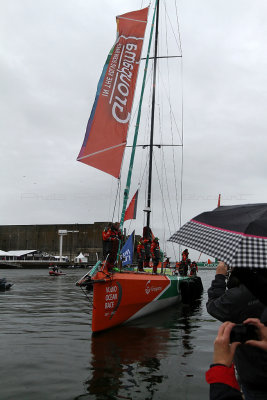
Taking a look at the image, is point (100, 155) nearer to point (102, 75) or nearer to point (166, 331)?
point (102, 75)

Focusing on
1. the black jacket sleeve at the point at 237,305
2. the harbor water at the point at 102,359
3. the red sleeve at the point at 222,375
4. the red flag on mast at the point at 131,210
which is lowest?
the harbor water at the point at 102,359

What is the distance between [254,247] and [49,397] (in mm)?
3675

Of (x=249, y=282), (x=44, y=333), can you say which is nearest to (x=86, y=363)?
(x=44, y=333)

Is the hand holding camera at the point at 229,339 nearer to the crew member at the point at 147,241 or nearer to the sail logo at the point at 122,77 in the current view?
the sail logo at the point at 122,77

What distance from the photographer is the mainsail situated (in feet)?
33.9

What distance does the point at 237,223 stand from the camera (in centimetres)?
231

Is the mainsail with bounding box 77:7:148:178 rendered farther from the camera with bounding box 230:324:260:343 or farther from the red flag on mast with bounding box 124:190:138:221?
the camera with bounding box 230:324:260:343

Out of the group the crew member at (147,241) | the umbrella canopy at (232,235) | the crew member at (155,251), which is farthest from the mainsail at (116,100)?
the umbrella canopy at (232,235)

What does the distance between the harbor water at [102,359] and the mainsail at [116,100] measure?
449 cm

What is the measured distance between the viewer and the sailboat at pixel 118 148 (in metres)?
8.76

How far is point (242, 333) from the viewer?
1.59 m

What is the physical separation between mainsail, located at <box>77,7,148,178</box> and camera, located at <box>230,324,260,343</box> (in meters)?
8.80

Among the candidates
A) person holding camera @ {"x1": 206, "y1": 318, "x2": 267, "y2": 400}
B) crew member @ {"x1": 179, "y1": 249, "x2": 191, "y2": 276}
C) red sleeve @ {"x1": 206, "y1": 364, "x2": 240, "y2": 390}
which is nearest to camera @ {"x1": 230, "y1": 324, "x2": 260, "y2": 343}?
person holding camera @ {"x1": 206, "y1": 318, "x2": 267, "y2": 400}

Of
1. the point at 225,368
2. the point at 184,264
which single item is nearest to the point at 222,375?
the point at 225,368
